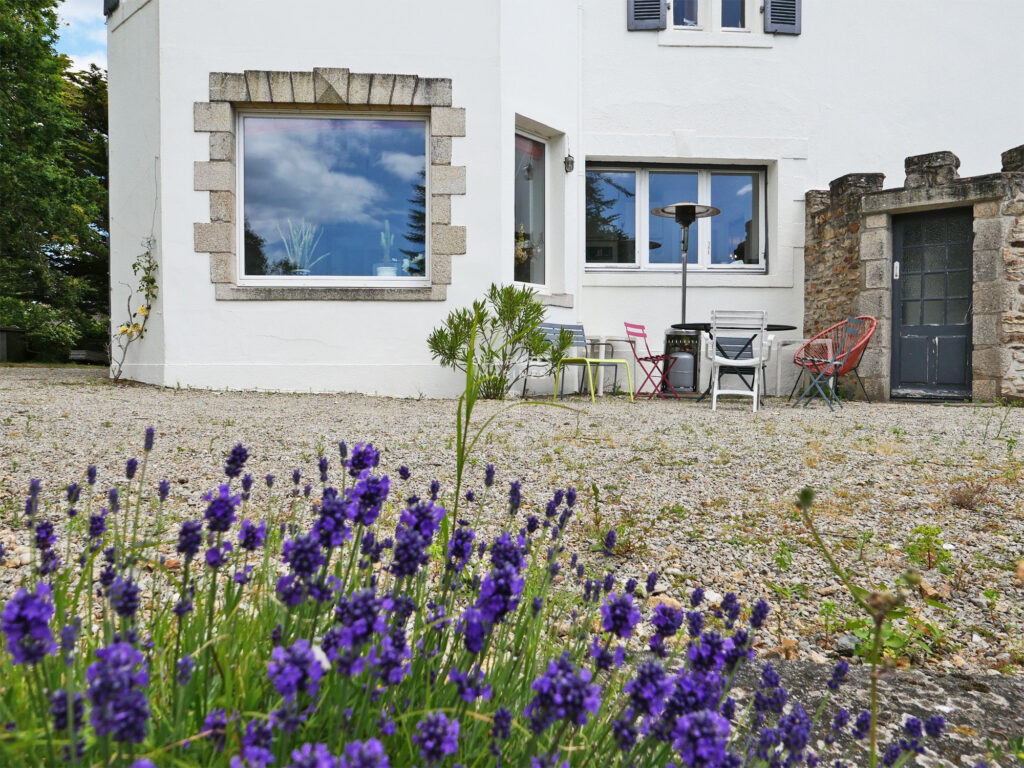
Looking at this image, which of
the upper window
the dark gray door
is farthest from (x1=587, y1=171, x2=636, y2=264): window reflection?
the dark gray door

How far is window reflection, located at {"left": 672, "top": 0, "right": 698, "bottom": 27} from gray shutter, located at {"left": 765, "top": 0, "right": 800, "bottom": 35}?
97 centimetres

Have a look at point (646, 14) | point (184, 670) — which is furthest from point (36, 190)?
point (184, 670)

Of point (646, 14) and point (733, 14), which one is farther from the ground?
point (733, 14)

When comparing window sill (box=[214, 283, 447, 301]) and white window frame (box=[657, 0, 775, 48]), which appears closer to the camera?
window sill (box=[214, 283, 447, 301])

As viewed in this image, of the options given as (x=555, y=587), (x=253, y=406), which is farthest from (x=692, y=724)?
(x=253, y=406)

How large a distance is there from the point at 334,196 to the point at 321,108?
94 centimetres

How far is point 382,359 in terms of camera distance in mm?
7758

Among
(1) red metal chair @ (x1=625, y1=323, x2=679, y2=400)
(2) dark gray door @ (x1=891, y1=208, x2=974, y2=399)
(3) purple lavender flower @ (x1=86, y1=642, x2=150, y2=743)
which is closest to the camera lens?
(3) purple lavender flower @ (x1=86, y1=642, x2=150, y2=743)

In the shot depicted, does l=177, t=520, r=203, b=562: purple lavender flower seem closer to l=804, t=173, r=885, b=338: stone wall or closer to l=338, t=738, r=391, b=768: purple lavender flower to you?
l=338, t=738, r=391, b=768: purple lavender flower

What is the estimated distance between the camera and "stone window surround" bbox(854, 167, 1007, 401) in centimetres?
790

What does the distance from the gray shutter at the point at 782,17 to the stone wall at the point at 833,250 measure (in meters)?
2.28

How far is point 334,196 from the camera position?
8148 millimetres

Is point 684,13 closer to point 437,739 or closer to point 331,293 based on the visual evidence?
point 331,293

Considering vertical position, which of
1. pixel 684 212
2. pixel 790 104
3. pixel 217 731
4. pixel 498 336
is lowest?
pixel 217 731
